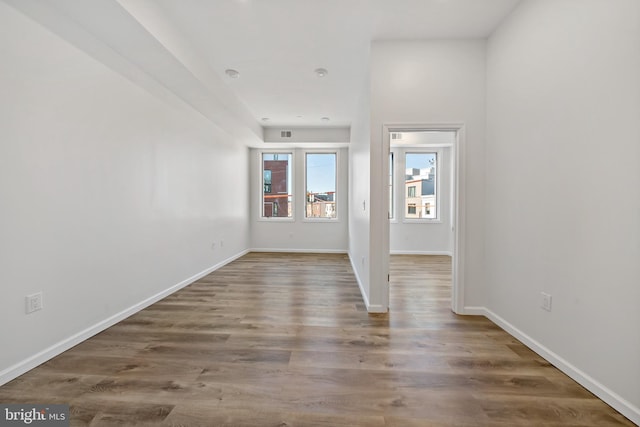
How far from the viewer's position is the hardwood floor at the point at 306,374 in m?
1.46

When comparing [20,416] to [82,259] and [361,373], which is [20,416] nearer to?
[82,259]

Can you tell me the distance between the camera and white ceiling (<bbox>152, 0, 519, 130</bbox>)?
2.30 m

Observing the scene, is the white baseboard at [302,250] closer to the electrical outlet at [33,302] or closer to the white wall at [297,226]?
the white wall at [297,226]

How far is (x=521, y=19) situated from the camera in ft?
7.47

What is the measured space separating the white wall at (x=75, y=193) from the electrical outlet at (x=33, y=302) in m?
0.03

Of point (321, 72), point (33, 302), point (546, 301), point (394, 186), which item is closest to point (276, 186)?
point (394, 186)

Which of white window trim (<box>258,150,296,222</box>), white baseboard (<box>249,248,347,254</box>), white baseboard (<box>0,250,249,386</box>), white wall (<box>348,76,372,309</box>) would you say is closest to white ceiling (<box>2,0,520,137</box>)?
white wall (<box>348,76,372,309</box>)

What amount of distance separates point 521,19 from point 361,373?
3.04m

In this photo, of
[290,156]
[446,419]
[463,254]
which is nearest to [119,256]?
[446,419]

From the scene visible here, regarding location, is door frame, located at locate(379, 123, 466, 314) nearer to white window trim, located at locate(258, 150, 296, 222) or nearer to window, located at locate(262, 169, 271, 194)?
white window trim, located at locate(258, 150, 296, 222)

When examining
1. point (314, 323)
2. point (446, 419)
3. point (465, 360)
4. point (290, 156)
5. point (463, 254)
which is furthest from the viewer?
point (290, 156)

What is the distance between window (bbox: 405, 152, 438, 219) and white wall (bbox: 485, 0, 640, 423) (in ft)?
13.6

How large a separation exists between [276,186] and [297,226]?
45.4 inches

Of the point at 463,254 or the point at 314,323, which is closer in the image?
the point at 314,323
